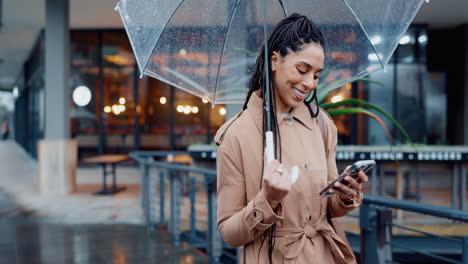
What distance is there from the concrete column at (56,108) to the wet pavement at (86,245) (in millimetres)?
2858

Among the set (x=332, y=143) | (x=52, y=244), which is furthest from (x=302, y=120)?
(x=52, y=244)

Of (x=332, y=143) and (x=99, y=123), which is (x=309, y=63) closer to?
(x=332, y=143)

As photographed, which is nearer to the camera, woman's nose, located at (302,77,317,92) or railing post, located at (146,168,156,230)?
woman's nose, located at (302,77,317,92)

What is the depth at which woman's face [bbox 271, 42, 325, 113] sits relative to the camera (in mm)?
1438

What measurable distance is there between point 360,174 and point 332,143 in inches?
12.1

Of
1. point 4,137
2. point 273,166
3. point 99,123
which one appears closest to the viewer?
point 273,166

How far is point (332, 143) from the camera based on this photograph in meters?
1.64

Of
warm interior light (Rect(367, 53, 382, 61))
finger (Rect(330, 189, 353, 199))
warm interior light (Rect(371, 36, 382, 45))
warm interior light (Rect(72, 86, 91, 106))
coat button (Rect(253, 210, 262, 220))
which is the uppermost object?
warm interior light (Rect(72, 86, 91, 106))

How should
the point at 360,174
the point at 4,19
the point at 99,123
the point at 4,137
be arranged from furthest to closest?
1. the point at 4,137
2. the point at 99,123
3. the point at 4,19
4. the point at 360,174

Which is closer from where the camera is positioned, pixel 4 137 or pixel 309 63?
pixel 309 63

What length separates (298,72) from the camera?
1.44 meters

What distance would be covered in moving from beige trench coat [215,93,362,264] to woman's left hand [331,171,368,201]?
10cm

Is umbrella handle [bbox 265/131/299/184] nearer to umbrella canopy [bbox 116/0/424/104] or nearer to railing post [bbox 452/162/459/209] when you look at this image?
umbrella canopy [bbox 116/0/424/104]

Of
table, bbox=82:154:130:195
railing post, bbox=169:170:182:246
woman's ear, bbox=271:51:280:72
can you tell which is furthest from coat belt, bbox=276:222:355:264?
table, bbox=82:154:130:195
